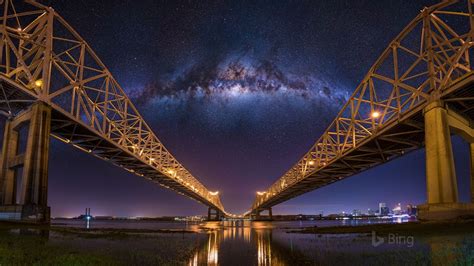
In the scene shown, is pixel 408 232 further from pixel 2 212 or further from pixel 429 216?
pixel 2 212

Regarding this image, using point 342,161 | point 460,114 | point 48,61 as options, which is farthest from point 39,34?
point 342,161

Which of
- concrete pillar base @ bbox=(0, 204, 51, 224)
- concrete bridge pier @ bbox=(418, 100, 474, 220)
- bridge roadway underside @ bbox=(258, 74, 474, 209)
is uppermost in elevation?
bridge roadway underside @ bbox=(258, 74, 474, 209)

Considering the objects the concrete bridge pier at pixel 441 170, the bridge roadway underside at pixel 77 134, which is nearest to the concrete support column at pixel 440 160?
the concrete bridge pier at pixel 441 170

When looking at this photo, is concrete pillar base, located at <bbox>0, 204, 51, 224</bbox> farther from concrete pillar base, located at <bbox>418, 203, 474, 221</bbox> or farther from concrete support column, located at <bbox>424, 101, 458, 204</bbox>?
concrete support column, located at <bbox>424, 101, 458, 204</bbox>

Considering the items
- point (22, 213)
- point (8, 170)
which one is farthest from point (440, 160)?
point (8, 170)

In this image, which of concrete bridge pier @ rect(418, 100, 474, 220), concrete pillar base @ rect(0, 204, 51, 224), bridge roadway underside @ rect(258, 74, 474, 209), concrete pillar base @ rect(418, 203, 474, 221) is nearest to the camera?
concrete pillar base @ rect(418, 203, 474, 221)

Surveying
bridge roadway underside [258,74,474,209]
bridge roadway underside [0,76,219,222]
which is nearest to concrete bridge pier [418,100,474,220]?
bridge roadway underside [258,74,474,209]

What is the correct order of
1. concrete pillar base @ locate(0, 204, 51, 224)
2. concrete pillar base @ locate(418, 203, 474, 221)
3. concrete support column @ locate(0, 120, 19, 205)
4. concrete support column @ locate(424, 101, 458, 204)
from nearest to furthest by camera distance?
concrete pillar base @ locate(418, 203, 474, 221) < concrete support column @ locate(424, 101, 458, 204) < concrete pillar base @ locate(0, 204, 51, 224) < concrete support column @ locate(0, 120, 19, 205)
